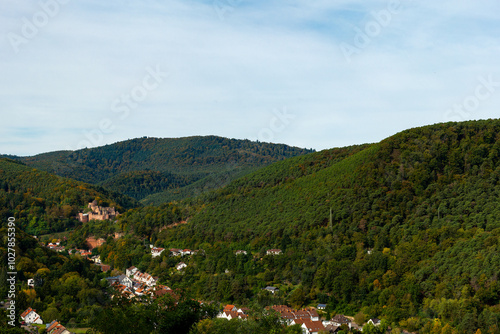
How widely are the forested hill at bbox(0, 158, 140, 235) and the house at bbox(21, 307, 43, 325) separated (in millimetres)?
56027

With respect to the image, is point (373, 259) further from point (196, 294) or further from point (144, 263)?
point (144, 263)

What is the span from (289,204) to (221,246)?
1186 cm

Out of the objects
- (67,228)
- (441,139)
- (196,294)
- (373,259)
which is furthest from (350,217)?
(67,228)

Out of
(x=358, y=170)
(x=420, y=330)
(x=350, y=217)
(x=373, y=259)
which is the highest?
(x=358, y=170)

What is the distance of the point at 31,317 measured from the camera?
37.3 m

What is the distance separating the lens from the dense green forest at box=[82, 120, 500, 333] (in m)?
43.9

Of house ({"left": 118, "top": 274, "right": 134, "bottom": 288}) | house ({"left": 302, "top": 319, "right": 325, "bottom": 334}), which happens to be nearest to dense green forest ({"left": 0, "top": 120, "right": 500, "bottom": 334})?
house ({"left": 302, "top": 319, "right": 325, "bottom": 334})

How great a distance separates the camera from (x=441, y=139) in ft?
225

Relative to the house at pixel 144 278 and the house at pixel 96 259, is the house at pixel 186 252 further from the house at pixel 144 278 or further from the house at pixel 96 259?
the house at pixel 96 259

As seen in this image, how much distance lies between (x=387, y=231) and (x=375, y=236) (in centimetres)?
162

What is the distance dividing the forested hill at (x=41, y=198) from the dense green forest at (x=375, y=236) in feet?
67.7

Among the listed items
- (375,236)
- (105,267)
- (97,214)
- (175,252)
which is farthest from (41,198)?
(375,236)

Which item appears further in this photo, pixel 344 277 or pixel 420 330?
pixel 344 277

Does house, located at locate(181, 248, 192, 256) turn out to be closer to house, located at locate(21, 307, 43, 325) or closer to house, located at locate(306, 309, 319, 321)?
house, located at locate(306, 309, 319, 321)
